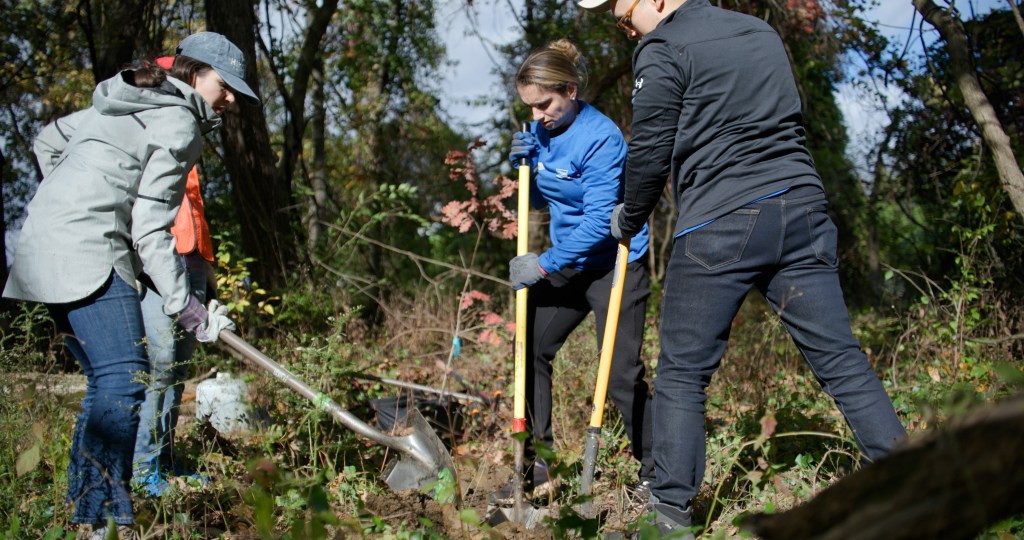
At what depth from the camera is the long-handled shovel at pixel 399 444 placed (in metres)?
3.21

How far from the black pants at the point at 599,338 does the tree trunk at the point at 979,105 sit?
261 centimetres

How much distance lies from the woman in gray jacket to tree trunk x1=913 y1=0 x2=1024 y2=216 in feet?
13.1

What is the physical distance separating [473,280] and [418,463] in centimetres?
565

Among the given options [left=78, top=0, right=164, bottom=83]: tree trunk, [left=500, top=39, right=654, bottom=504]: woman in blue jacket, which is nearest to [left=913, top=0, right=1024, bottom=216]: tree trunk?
[left=500, top=39, right=654, bottom=504]: woman in blue jacket

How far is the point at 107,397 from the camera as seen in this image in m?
2.59

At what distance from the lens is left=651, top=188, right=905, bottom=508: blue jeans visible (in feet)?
7.59

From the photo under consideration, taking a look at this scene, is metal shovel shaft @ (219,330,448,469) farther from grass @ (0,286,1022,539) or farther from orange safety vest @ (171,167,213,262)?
orange safety vest @ (171,167,213,262)

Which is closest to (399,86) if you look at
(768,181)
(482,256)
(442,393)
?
(482,256)

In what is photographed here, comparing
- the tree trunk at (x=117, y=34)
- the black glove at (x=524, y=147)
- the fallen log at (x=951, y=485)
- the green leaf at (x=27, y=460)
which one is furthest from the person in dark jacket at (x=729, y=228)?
the tree trunk at (x=117, y=34)

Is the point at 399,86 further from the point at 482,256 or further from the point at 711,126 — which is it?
the point at 711,126

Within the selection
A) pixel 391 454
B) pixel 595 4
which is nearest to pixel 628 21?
pixel 595 4

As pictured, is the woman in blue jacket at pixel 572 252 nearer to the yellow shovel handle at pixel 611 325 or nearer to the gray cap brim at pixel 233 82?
the yellow shovel handle at pixel 611 325

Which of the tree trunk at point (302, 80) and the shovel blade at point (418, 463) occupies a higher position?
the tree trunk at point (302, 80)

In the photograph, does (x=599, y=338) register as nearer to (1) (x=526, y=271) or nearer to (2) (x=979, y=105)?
(1) (x=526, y=271)
